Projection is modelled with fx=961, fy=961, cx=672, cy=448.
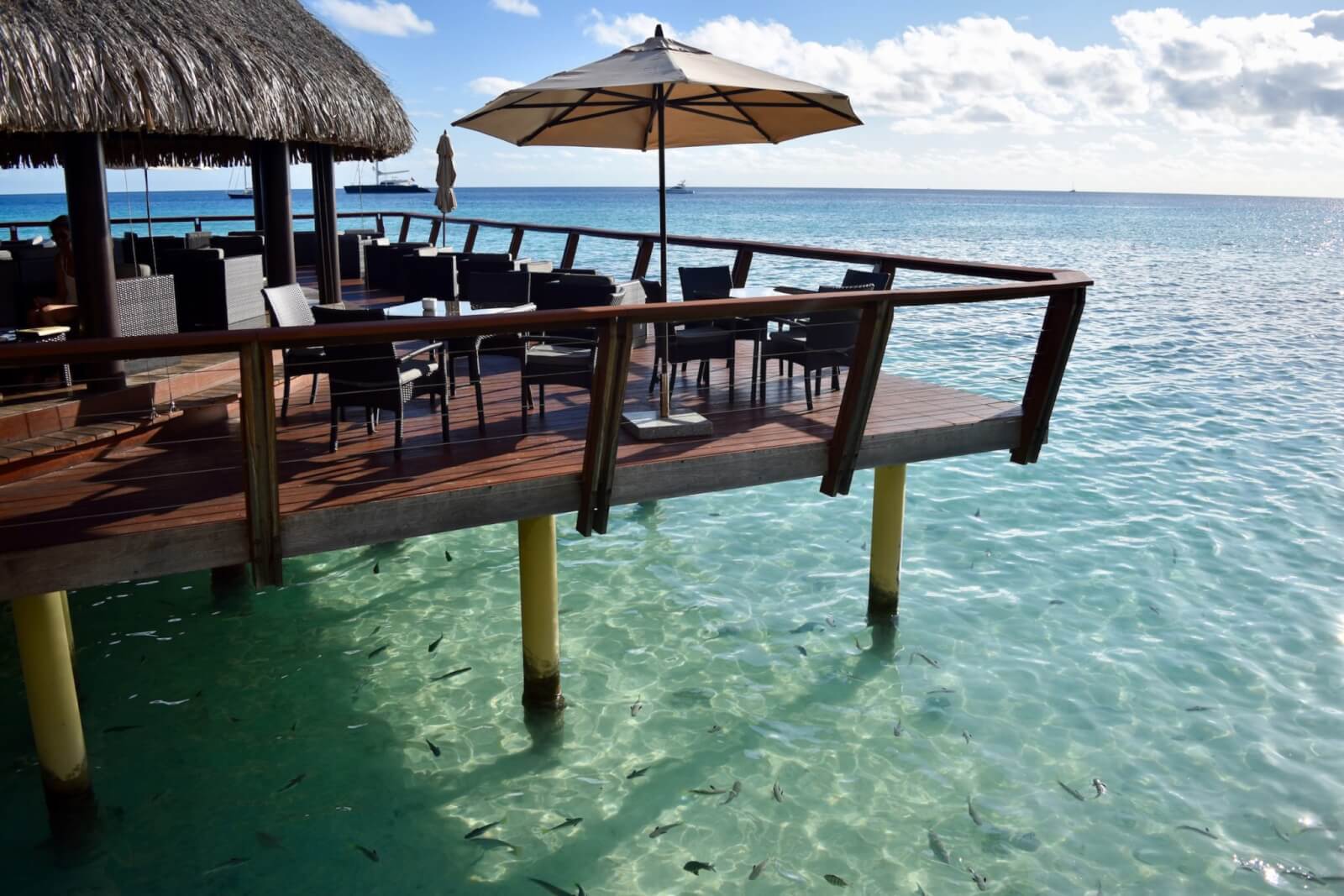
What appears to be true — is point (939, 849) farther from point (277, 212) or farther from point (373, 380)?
point (277, 212)

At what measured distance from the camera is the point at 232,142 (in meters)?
11.5

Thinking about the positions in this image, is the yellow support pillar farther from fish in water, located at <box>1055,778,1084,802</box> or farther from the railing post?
fish in water, located at <box>1055,778,1084,802</box>

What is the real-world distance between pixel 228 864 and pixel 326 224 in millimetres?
7436

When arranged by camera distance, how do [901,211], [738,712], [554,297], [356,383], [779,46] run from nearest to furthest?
[356,383]
[738,712]
[554,297]
[779,46]
[901,211]

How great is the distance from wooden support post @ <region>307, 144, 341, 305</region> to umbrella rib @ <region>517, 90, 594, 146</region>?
3.97 meters

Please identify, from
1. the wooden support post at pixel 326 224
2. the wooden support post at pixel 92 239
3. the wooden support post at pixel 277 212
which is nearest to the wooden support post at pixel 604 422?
the wooden support post at pixel 92 239

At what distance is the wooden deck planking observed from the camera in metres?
4.32

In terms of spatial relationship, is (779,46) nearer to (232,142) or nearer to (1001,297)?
(232,142)

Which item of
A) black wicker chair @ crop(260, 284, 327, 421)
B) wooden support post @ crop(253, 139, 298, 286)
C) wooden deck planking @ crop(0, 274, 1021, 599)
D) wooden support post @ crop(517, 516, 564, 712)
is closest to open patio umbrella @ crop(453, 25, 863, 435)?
wooden deck planking @ crop(0, 274, 1021, 599)

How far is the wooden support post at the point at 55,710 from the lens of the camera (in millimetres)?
4590

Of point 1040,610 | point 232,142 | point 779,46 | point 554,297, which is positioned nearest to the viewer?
point 554,297

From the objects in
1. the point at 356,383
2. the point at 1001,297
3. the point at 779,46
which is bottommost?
the point at 356,383

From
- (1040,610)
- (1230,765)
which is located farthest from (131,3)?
(1230,765)

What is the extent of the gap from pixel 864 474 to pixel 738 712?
6.05 metres
